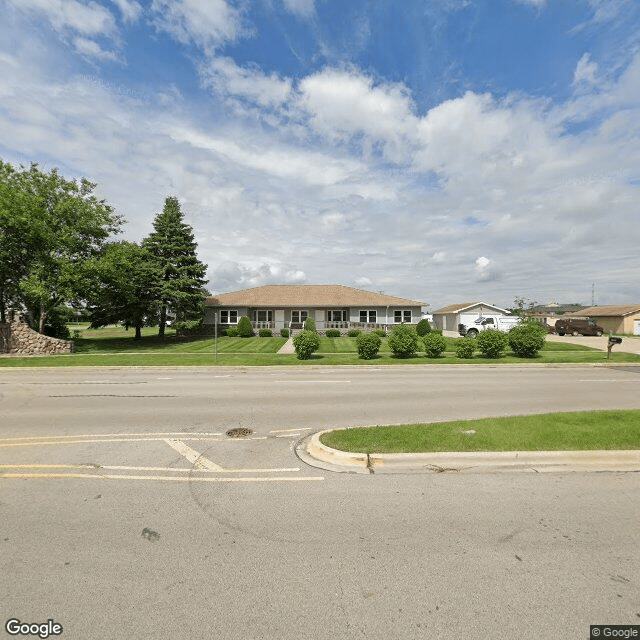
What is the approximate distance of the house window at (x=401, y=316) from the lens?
1414 inches

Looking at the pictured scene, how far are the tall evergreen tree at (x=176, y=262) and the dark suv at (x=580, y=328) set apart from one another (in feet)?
120

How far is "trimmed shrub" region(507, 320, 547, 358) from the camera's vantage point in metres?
19.8

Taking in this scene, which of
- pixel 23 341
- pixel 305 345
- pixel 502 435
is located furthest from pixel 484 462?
pixel 23 341

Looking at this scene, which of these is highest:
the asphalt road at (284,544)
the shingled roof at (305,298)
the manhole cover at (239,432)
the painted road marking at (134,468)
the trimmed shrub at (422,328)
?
the shingled roof at (305,298)

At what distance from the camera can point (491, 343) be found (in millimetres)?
19719

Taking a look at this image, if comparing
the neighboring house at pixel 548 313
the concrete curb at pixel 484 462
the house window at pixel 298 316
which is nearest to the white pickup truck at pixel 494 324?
the neighboring house at pixel 548 313

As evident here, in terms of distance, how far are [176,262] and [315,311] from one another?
544 inches

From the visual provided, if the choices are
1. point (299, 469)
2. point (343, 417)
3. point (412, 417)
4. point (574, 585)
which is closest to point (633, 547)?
point (574, 585)

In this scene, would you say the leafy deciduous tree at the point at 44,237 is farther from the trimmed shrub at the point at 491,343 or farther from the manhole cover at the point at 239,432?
the trimmed shrub at the point at 491,343

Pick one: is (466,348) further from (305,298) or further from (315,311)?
(305,298)

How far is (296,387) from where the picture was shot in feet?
39.3

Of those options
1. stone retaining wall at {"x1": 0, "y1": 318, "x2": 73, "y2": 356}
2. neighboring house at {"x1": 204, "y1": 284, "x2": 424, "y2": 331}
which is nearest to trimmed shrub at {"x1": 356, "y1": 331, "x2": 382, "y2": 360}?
neighboring house at {"x1": 204, "y1": 284, "x2": 424, "y2": 331}

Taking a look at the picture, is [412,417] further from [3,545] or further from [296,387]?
[3,545]

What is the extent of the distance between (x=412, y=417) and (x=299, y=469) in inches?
146
